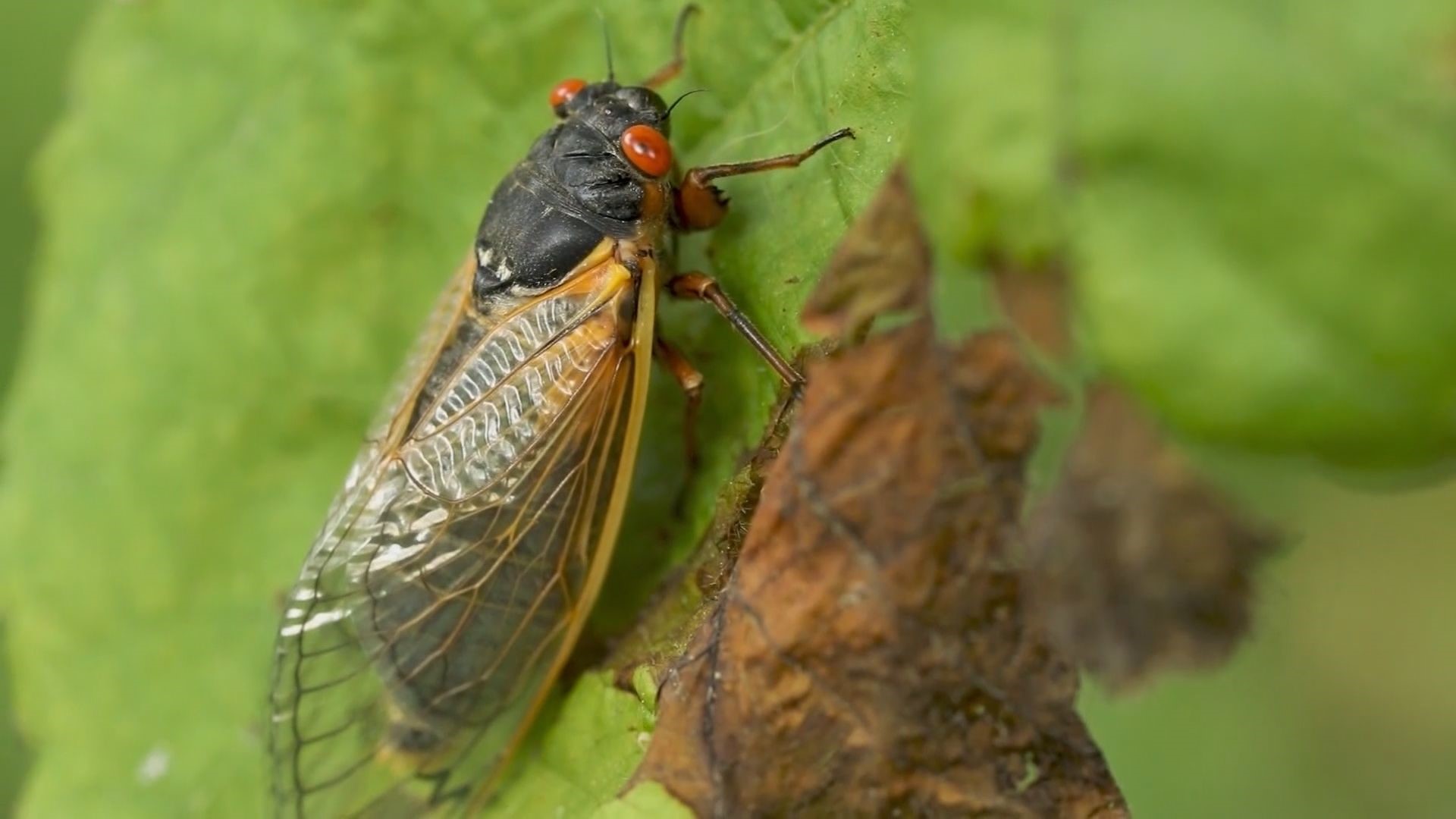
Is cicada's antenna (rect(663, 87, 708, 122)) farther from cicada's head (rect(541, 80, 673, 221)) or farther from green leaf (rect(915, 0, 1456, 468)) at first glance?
green leaf (rect(915, 0, 1456, 468))

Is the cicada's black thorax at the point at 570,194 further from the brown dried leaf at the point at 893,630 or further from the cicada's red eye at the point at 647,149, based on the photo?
the brown dried leaf at the point at 893,630

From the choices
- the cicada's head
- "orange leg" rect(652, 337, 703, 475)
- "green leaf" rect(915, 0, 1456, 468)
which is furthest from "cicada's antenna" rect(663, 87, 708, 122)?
"green leaf" rect(915, 0, 1456, 468)

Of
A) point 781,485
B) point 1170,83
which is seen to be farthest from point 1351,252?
point 781,485

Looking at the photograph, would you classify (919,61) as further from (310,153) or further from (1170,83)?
(310,153)

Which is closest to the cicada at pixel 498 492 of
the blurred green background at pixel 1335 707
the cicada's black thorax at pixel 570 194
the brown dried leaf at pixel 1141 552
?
the cicada's black thorax at pixel 570 194

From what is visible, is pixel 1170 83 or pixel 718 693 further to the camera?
pixel 718 693

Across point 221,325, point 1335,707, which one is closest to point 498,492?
point 221,325
